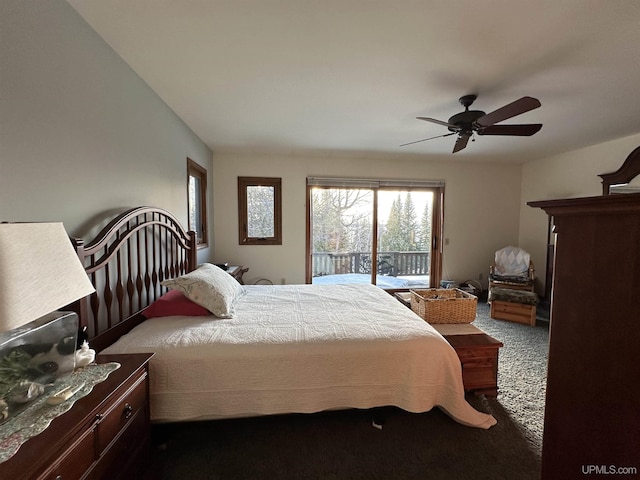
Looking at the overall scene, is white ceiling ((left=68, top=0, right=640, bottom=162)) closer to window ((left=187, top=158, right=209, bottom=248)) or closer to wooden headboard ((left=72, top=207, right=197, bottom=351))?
window ((left=187, top=158, right=209, bottom=248))

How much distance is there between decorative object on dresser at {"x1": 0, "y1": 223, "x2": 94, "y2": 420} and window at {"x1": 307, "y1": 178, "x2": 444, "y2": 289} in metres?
3.55

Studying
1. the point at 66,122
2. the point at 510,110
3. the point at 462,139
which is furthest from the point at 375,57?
the point at 66,122

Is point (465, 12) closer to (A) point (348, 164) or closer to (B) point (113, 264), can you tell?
(B) point (113, 264)

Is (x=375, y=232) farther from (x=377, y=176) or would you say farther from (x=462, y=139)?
(x=462, y=139)

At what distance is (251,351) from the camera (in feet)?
4.88

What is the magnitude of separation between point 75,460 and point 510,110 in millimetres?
2862

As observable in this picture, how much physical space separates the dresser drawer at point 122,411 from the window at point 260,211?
3.14 m

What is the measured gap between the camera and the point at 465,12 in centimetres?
136

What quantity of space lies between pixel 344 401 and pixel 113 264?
1.64m

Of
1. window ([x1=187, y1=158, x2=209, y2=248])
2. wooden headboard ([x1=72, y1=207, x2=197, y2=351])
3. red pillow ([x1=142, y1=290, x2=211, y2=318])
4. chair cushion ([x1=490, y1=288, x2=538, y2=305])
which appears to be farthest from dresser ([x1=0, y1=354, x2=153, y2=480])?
chair cushion ([x1=490, y1=288, x2=538, y2=305])

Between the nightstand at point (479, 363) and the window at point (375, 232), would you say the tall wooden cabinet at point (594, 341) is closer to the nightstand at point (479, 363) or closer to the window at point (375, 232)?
the nightstand at point (479, 363)

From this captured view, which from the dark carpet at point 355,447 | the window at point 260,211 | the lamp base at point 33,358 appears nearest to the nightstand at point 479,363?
the dark carpet at point 355,447

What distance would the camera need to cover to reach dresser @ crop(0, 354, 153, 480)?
0.70m

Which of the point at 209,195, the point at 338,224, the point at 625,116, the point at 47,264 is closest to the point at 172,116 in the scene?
the point at 209,195
